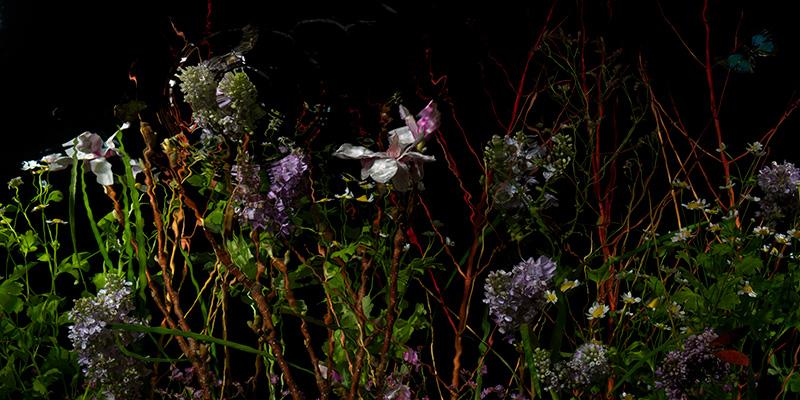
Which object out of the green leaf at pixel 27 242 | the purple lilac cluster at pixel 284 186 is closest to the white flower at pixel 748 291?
the purple lilac cluster at pixel 284 186

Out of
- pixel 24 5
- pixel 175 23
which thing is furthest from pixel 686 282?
pixel 24 5

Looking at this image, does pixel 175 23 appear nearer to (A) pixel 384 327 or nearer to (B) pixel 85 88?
(B) pixel 85 88

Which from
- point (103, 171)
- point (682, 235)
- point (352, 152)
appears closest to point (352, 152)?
point (352, 152)

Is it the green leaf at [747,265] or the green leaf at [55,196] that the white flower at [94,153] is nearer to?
the green leaf at [55,196]

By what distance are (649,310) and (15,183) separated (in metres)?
1.20

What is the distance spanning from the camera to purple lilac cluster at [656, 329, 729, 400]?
1.32 metres

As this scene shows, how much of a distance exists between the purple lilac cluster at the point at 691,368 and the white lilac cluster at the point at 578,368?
3.7 inches

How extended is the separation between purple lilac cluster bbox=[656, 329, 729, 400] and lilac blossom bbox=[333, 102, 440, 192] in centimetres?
51

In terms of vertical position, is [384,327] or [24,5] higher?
[24,5]

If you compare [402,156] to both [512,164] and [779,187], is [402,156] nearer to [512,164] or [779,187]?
[512,164]

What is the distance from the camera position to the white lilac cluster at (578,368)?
1.31m

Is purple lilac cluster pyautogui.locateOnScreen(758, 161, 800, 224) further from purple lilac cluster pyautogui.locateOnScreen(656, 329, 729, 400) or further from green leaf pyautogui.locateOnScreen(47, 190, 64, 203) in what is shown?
green leaf pyautogui.locateOnScreen(47, 190, 64, 203)

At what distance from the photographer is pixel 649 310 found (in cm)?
150

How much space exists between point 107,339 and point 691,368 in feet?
3.19
